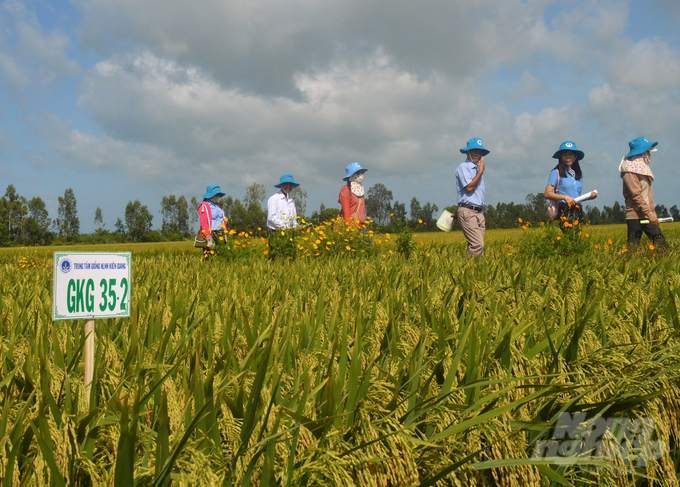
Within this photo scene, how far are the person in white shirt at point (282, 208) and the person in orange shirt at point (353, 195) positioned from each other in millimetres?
900

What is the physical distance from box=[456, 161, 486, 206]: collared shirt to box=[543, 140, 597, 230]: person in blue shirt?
936mm

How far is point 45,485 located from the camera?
94 centimetres

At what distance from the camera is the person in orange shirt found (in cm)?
748

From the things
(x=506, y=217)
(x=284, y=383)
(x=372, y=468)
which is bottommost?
(x=372, y=468)

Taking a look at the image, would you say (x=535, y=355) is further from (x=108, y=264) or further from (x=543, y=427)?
(x=108, y=264)

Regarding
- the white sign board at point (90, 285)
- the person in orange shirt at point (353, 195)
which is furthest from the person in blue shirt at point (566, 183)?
the white sign board at point (90, 285)

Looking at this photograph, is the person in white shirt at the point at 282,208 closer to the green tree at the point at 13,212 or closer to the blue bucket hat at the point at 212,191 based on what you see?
the blue bucket hat at the point at 212,191

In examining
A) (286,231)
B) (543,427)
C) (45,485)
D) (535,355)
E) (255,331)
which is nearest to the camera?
(45,485)

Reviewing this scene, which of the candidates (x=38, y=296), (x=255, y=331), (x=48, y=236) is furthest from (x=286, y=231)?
(x=48, y=236)

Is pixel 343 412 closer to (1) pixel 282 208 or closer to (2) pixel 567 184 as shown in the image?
(2) pixel 567 184

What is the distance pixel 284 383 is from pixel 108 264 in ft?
2.81

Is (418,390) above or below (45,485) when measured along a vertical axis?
above

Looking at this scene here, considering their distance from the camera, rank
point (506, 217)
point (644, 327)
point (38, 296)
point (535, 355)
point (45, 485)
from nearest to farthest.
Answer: point (45, 485) → point (535, 355) → point (644, 327) → point (38, 296) → point (506, 217)

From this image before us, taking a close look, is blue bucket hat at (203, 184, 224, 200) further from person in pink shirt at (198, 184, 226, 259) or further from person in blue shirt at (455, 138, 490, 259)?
person in blue shirt at (455, 138, 490, 259)
